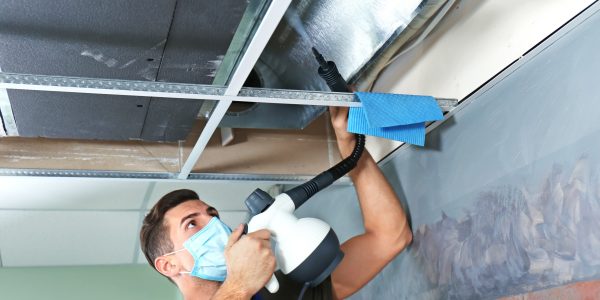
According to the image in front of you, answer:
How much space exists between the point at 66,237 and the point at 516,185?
2.67 m

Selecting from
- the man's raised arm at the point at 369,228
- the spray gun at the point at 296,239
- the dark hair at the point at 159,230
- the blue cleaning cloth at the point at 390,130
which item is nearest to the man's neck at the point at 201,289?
the dark hair at the point at 159,230

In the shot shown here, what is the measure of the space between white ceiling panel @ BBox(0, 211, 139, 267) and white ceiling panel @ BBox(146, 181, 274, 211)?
30cm

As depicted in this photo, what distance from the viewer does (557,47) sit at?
1235 mm

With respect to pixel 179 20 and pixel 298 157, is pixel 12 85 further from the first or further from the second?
pixel 298 157

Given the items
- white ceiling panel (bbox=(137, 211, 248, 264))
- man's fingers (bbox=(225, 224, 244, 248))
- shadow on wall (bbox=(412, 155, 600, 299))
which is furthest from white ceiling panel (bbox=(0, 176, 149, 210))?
shadow on wall (bbox=(412, 155, 600, 299))

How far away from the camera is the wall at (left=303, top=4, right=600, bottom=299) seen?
3.67 feet

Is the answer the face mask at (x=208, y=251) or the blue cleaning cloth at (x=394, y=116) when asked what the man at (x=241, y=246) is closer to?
the face mask at (x=208, y=251)

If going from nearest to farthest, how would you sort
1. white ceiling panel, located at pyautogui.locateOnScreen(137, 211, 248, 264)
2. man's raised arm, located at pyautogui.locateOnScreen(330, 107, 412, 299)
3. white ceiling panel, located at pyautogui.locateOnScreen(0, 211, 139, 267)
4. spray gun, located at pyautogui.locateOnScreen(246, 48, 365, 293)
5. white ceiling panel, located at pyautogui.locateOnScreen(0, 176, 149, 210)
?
spray gun, located at pyautogui.locateOnScreen(246, 48, 365, 293)
man's raised arm, located at pyautogui.locateOnScreen(330, 107, 412, 299)
white ceiling panel, located at pyautogui.locateOnScreen(0, 176, 149, 210)
white ceiling panel, located at pyautogui.locateOnScreen(0, 211, 139, 267)
white ceiling panel, located at pyautogui.locateOnScreen(137, 211, 248, 264)

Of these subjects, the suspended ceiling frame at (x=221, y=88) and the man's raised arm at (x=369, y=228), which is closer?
the suspended ceiling frame at (x=221, y=88)

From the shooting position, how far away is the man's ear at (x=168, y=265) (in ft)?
5.12

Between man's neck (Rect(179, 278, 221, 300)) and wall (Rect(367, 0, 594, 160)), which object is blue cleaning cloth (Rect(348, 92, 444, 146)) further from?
man's neck (Rect(179, 278, 221, 300))

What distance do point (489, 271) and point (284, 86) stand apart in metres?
0.95

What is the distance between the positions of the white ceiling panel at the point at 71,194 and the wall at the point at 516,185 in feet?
4.98

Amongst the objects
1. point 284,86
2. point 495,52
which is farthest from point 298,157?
point 495,52
